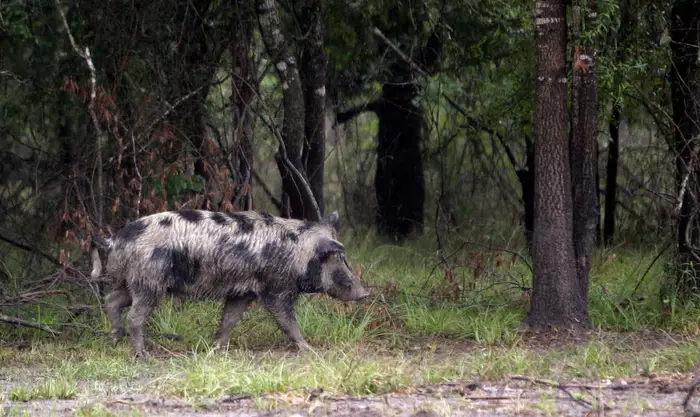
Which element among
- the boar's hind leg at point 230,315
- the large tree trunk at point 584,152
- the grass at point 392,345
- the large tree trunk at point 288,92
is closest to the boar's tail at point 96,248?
the grass at point 392,345

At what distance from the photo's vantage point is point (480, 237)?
617 inches

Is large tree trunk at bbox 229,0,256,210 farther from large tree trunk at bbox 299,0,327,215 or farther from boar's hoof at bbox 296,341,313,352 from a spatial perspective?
boar's hoof at bbox 296,341,313,352

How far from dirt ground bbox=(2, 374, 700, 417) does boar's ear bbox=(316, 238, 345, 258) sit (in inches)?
111

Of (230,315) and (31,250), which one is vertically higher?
(31,250)

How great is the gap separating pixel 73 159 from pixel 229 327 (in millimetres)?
2938

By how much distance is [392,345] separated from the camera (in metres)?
10.3

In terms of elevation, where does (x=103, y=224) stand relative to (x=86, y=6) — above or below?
below

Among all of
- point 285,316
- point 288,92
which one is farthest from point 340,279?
point 288,92

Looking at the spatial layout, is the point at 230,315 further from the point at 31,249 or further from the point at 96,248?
the point at 31,249

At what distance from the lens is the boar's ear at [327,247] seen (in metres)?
10.0

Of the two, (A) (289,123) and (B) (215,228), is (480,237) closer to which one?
(A) (289,123)

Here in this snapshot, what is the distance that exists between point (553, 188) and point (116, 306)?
3816 mm

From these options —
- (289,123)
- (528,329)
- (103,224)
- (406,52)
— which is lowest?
(528,329)

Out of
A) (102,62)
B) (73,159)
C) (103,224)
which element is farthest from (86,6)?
(103,224)
